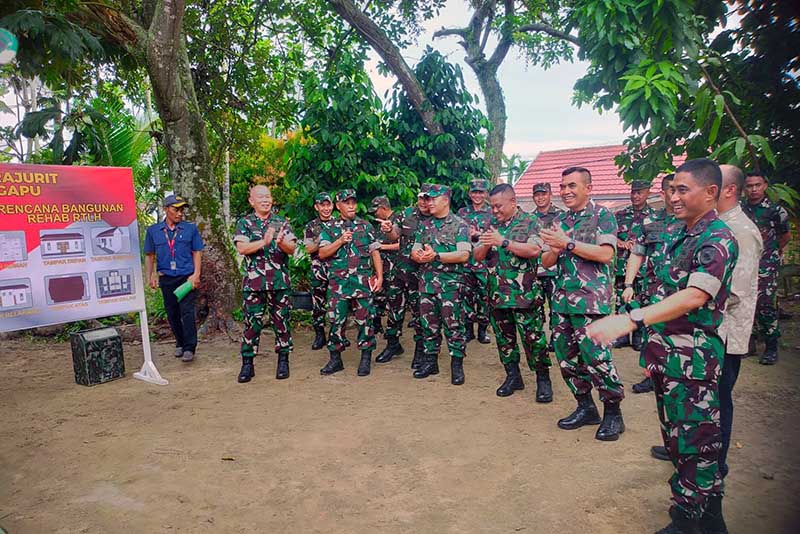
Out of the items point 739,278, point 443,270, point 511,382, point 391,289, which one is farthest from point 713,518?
point 391,289

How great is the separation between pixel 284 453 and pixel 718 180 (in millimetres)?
2988

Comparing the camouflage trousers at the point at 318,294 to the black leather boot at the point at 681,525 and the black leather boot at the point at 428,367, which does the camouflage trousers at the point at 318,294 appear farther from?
the black leather boot at the point at 681,525

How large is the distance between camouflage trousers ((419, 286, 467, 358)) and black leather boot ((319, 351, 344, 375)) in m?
0.95

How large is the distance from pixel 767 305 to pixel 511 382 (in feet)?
9.57

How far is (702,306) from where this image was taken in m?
2.31

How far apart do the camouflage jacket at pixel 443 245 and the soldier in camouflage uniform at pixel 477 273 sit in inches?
6.1

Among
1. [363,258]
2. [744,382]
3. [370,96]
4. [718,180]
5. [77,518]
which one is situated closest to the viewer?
[718,180]

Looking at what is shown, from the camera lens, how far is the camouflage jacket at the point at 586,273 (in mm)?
3480

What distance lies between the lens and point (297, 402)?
4.50m

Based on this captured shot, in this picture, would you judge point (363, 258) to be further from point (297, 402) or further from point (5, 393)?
point (5, 393)

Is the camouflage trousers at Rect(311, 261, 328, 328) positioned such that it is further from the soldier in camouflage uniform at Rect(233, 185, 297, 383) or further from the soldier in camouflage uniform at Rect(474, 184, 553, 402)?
the soldier in camouflage uniform at Rect(474, 184, 553, 402)

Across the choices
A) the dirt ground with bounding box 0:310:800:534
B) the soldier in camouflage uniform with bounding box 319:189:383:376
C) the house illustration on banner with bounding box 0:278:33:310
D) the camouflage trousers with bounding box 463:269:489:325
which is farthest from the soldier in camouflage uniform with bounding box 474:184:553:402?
the house illustration on banner with bounding box 0:278:33:310

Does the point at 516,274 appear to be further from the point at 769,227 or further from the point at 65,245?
the point at 65,245

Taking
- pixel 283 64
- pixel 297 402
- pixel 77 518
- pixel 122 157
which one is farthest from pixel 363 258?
pixel 283 64
